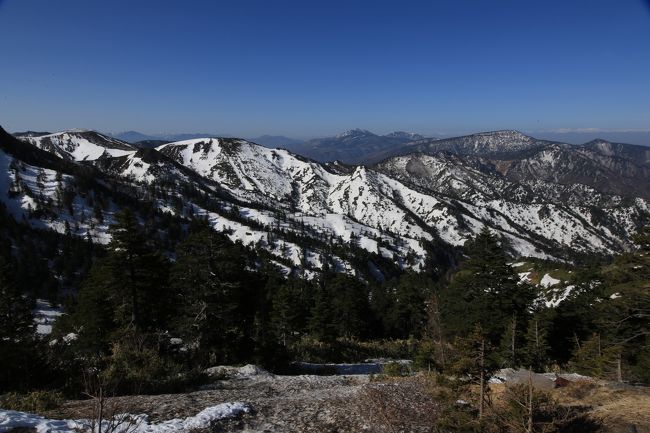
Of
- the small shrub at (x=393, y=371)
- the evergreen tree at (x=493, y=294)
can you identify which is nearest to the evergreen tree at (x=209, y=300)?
the small shrub at (x=393, y=371)

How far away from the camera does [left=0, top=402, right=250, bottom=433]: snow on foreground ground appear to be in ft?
32.2

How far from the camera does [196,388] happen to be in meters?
17.5

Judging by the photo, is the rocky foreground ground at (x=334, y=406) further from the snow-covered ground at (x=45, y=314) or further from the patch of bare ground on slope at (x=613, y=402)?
the snow-covered ground at (x=45, y=314)

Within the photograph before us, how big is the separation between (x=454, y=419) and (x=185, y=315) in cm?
1765

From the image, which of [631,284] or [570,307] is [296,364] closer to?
[631,284]

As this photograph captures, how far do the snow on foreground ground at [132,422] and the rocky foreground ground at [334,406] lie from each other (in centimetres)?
31

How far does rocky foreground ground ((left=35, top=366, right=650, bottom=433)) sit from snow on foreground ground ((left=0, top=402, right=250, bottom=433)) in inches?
12.2

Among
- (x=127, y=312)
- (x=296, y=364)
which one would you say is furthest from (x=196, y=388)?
(x=127, y=312)

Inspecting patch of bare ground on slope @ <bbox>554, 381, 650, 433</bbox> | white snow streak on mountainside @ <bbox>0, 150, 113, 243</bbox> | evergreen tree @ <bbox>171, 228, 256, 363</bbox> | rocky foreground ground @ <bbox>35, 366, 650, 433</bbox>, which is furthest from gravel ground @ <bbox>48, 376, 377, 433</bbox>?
white snow streak on mountainside @ <bbox>0, 150, 113, 243</bbox>

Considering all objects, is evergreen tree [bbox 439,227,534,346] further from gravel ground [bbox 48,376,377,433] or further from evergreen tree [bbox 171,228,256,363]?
gravel ground [bbox 48,376,377,433]

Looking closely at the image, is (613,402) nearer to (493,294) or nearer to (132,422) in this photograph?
(132,422)

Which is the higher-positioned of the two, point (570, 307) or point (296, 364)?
point (296, 364)

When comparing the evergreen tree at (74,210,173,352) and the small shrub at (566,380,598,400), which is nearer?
the small shrub at (566,380,598,400)

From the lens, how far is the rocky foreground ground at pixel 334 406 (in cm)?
1247
